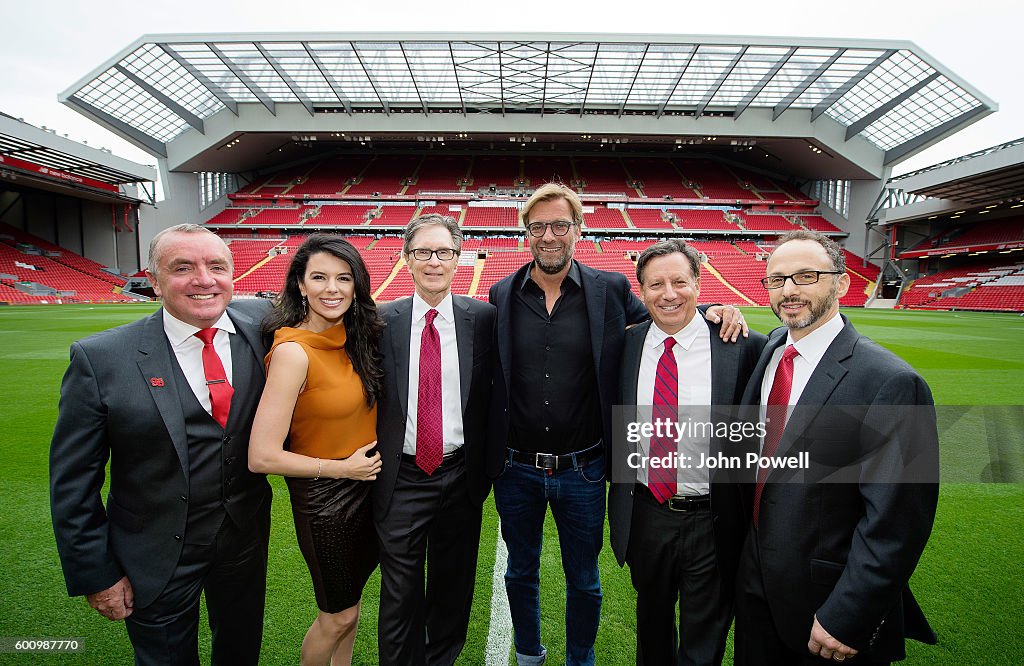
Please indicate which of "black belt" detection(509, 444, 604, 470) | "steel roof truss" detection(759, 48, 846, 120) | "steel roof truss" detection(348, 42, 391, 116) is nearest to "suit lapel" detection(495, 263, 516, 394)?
"black belt" detection(509, 444, 604, 470)

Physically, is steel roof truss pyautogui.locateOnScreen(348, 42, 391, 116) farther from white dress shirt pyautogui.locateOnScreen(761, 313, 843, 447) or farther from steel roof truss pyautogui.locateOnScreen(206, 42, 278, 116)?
white dress shirt pyautogui.locateOnScreen(761, 313, 843, 447)

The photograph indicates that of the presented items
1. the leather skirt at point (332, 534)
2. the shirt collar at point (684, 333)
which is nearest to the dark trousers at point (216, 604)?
the leather skirt at point (332, 534)

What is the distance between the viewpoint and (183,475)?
176 cm

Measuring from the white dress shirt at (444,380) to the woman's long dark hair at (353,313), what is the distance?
17 cm

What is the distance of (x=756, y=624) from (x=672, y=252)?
1.63 meters

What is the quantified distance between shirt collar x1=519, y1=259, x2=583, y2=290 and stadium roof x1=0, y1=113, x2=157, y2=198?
3415 cm

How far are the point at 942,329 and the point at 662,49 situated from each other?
19674 mm

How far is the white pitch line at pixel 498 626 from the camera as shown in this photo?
2486 mm

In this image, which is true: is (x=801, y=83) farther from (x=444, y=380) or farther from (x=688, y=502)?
(x=444, y=380)

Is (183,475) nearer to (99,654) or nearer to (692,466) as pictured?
(99,654)

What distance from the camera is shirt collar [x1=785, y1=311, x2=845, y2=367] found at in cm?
183

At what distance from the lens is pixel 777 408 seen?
184cm

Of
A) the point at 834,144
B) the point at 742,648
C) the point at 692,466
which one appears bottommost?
the point at 742,648

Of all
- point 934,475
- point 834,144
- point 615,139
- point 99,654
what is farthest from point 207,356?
point 834,144
